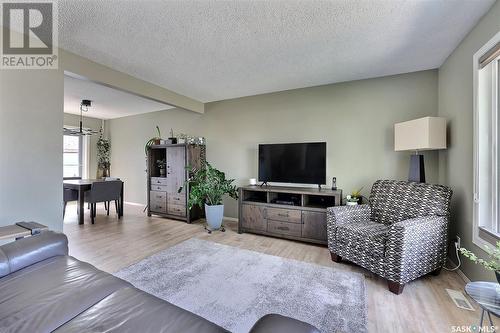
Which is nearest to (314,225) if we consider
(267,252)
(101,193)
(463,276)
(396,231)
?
(267,252)

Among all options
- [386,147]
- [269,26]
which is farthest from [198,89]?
[386,147]

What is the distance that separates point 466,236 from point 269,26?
277cm

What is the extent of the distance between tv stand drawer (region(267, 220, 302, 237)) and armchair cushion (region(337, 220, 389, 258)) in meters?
0.81

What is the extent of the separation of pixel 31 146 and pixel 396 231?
141 inches

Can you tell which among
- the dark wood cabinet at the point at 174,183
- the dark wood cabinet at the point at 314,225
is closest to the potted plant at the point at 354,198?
the dark wood cabinet at the point at 314,225

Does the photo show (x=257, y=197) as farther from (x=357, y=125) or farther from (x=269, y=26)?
(x=269, y=26)

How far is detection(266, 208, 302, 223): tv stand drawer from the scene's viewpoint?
3217mm

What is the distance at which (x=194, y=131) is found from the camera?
4.85 metres

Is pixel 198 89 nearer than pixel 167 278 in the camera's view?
No

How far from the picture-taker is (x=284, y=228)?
10.9 ft

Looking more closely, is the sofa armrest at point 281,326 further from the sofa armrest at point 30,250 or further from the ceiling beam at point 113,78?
the ceiling beam at point 113,78

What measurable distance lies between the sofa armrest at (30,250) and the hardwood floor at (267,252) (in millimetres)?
911

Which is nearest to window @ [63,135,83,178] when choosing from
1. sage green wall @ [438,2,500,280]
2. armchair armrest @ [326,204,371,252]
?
armchair armrest @ [326,204,371,252]

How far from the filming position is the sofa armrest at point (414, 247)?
75.6 inches
